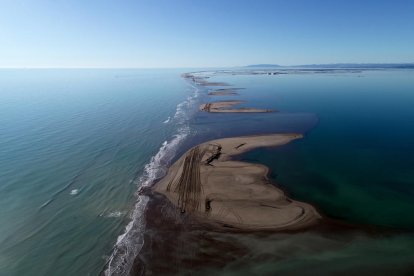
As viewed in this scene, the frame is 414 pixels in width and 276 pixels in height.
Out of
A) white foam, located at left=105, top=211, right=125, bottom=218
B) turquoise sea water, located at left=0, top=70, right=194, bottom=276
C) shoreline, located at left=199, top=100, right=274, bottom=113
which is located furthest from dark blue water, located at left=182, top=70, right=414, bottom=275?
turquoise sea water, located at left=0, top=70, right=194, bottom=276

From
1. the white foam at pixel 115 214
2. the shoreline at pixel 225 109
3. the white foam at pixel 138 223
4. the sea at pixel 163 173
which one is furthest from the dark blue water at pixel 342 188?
the white foam at pixel 115 214

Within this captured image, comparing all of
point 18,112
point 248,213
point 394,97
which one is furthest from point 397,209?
point 18,112

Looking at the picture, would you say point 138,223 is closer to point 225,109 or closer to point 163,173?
point 163,173

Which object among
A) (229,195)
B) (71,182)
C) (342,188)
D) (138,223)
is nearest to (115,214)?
(138,223)

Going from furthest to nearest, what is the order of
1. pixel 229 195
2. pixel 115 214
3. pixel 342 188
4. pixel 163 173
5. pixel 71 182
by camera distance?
1. pixel 163 173
2. pixel 71 182
3. pixel 342 188
4. pixel 229 195
5. pixel 115 214

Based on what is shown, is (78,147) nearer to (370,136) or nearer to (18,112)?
(18,112)

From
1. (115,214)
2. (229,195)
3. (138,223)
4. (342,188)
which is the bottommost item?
(115,214)
